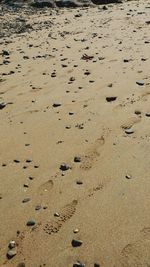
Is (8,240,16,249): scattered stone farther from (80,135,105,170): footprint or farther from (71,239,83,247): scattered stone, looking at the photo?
(80,135,105,170): footprint

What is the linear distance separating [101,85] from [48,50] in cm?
→ 378

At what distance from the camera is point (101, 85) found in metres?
8.19

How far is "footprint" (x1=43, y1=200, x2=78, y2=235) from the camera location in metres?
4.63

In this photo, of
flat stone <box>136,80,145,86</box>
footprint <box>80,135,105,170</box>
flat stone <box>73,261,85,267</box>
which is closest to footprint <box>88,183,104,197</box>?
footprint <box>80,135,105,170</box>

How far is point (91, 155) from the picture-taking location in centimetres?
587

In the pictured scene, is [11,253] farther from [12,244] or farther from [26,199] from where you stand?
[26,199]

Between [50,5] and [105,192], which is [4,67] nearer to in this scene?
[105,192]

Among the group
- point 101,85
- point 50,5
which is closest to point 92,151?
point 101,85

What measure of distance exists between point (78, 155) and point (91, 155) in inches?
7.5

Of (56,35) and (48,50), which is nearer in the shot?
(48,50)

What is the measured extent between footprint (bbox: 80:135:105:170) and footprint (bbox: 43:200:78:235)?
77 centimetres

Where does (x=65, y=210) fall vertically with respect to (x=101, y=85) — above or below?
below

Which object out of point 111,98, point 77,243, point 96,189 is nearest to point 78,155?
point 96,189

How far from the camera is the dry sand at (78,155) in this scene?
14.4 ft
